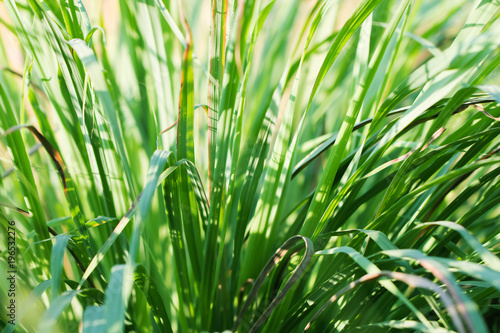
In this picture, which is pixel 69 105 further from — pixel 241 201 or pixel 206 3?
pixel 206 3

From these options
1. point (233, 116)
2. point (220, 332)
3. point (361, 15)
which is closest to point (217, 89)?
point (233, 116)

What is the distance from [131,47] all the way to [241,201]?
397mm

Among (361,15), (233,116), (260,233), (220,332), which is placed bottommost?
(220,332)

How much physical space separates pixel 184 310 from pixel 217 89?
0.84 ft

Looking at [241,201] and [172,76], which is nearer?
[241,201]

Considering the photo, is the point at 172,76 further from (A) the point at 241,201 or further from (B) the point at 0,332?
(B) the point at 0,332

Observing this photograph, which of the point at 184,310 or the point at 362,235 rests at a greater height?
the point at 362,235

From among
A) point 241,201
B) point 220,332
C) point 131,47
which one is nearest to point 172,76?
point 131,47

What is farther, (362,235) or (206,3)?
(206,3)

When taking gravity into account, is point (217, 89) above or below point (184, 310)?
above

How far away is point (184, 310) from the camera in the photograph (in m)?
0.43

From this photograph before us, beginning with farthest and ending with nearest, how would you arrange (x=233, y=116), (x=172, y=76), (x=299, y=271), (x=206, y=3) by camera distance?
1. (x=206, y=3)
2. (x=172, y=76)
3. (x=233, y=116)
4. (x=299, y=271)

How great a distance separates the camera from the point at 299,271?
0.99 ft

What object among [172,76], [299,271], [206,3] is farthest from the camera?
[206,3]
